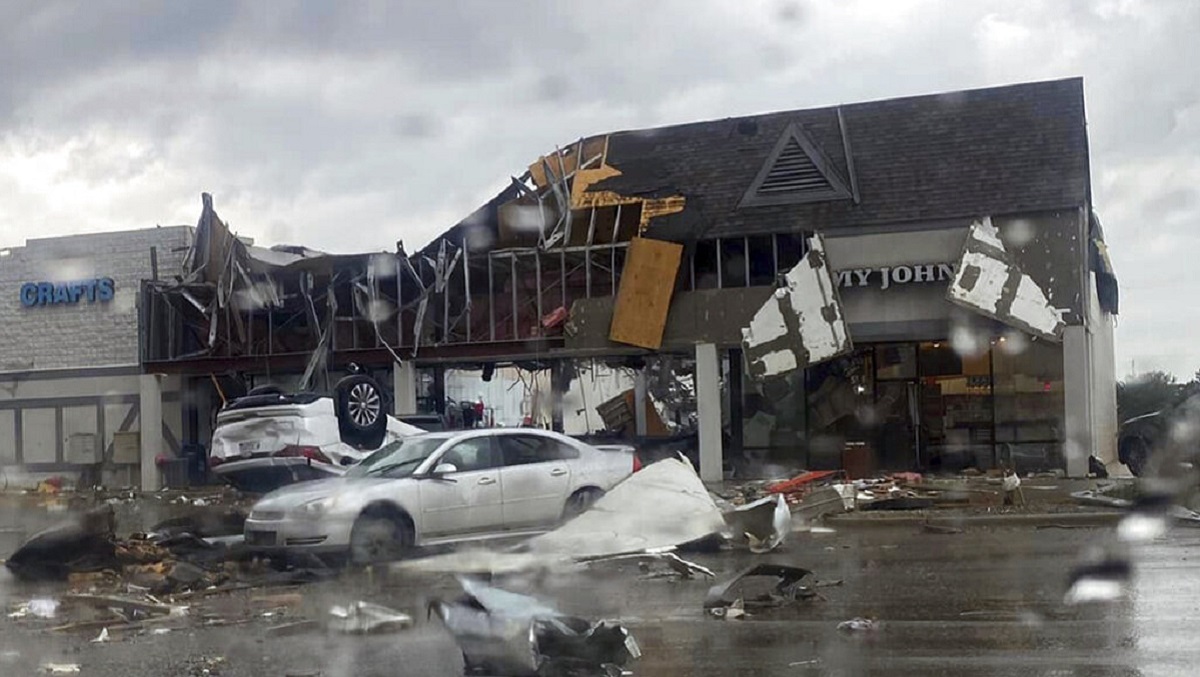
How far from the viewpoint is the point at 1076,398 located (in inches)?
974

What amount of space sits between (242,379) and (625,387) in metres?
9.02

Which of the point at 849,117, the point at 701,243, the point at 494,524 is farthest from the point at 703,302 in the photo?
the point at 494,524

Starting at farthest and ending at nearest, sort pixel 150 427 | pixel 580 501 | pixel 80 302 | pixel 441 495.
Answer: pixel 80 302, pixel 150 427, pixel 580 501, pixel 441 495

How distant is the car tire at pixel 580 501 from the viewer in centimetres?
1421

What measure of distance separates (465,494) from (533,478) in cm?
86

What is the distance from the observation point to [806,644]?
819cm

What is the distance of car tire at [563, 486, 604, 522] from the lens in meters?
14.2

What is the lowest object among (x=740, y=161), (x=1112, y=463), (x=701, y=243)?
(x=1112, y=463)

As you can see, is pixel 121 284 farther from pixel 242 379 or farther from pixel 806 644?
pixel 806 644

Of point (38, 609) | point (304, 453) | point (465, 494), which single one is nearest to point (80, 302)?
point (304, 453)

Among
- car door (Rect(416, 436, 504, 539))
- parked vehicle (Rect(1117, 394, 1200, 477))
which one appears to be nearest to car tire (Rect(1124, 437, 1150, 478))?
parked vehicle (Rect(1117, 394, 1200, 477))

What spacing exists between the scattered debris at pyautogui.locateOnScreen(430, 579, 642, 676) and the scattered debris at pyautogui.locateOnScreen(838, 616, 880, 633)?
1698 millimetres

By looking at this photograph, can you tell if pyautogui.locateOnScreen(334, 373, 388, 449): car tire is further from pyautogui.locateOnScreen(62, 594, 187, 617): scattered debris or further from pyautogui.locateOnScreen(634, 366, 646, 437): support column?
pyautogui.locateOnScreen(634, 366, 646, 437): support column

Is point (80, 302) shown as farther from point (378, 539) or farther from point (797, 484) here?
point (378, 539)
